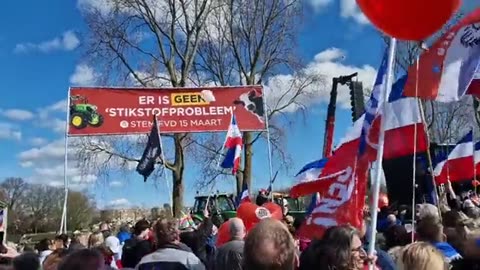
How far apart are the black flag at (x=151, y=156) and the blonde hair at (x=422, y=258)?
10.4 meters

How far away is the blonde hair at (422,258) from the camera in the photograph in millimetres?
3955

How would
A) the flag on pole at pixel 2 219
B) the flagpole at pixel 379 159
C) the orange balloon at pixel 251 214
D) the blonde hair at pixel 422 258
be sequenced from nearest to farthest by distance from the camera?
the blonde hair at pixel 422 258, the flagpole at pixel 379 159, the orange balloon at pixel 251 214, the flag on pole at pixel 2 219

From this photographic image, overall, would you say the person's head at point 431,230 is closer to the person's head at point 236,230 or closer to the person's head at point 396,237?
the person's head at point 396,237

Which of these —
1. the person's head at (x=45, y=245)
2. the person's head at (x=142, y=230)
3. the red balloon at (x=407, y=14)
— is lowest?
the person's head at (x=45, y=245)

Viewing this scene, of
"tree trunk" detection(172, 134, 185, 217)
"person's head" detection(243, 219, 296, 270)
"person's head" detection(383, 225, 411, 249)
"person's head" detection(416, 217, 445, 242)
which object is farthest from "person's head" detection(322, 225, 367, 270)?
"tree trunk" detection(172, 134, 185, 217)

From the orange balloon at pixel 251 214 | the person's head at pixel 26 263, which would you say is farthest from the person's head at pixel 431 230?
the orange balloon at pixel 251 214

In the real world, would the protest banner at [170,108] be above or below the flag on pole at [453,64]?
above

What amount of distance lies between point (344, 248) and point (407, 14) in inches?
94.4

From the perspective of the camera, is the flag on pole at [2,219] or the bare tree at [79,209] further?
the bare tree at [79,209]

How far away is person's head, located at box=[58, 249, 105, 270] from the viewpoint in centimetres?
403

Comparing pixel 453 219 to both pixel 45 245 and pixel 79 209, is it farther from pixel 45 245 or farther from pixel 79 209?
pixel 79 209

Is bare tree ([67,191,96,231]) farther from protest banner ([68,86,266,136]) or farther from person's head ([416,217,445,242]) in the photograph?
person's head ([416,217,445,242])

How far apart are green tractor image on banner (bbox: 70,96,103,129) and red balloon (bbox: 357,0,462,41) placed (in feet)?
37.6

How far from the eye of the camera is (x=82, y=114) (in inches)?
637
